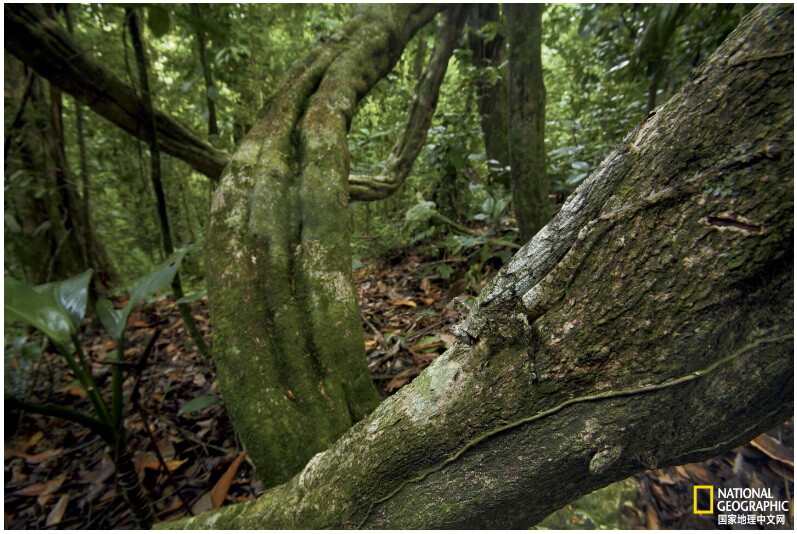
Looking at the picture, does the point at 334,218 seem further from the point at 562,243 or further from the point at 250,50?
the point at 250,50

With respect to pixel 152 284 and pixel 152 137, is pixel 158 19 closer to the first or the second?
pixel 152 137

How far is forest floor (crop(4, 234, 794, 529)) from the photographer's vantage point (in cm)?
146

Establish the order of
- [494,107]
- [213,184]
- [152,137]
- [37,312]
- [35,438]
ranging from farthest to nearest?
[494,107] < [213,184] < [35,438] < [152,137] < [37,312]

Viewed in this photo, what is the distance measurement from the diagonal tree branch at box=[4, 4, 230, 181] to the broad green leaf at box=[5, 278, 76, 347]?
117cm

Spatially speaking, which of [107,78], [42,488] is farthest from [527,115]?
[42,488]

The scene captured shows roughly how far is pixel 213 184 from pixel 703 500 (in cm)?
449

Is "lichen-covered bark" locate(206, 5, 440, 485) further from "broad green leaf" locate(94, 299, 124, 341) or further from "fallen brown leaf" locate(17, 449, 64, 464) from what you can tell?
"fallen brown leaf" locate(17, 449, 64, 464)

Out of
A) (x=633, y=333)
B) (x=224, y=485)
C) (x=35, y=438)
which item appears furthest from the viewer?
(x=35, y=438)

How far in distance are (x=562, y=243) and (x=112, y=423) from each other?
5.18 feet

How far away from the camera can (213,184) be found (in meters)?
3.88

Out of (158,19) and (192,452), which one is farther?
(192,452)

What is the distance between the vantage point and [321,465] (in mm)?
957

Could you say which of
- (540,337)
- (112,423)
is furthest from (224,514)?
(540,337)

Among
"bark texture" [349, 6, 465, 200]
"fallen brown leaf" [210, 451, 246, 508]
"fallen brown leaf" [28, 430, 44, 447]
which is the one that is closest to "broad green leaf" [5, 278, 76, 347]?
"fallen brown leaf" [210, 451, 246, 508]
